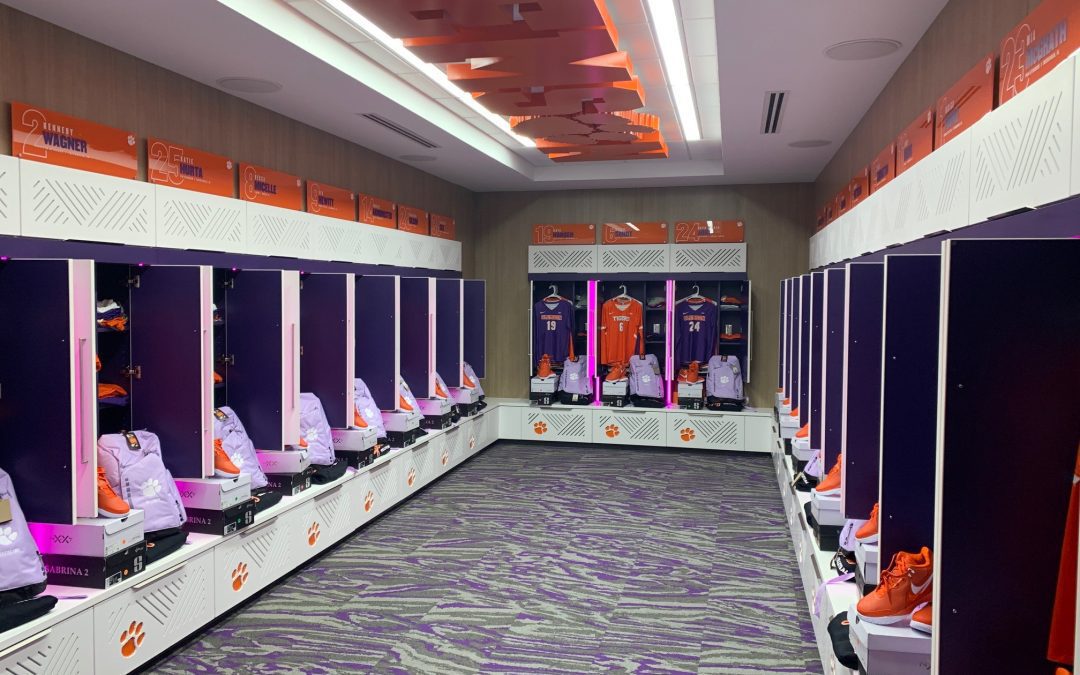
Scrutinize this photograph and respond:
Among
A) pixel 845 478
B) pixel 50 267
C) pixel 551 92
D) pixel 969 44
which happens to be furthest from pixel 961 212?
pixel 50 267

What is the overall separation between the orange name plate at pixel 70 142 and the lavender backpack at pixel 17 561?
54.3 inches

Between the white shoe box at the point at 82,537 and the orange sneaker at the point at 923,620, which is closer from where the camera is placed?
the orange sneaker at the point at 923,620

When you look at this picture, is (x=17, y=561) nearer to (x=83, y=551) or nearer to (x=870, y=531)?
(x=83, y=551)

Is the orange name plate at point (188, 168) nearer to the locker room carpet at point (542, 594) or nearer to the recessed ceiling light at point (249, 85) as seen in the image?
the recessed ceiling light at point (249, 85)

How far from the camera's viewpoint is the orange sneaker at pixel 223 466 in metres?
3.70

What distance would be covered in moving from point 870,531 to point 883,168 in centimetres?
229

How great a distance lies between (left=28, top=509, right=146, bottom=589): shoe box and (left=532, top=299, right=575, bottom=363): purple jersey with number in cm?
564

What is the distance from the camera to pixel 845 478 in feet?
9.60

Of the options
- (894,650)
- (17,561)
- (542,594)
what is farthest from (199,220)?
(894,650)

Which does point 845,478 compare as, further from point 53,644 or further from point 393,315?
point 393,315

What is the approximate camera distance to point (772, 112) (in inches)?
195

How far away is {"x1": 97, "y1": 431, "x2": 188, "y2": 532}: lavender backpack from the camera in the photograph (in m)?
3.25

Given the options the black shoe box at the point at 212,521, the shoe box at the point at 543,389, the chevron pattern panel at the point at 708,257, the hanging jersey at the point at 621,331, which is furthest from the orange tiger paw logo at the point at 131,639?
the chevron pattern panel at the point at 708,257

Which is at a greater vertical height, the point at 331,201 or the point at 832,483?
the point at 331,201
